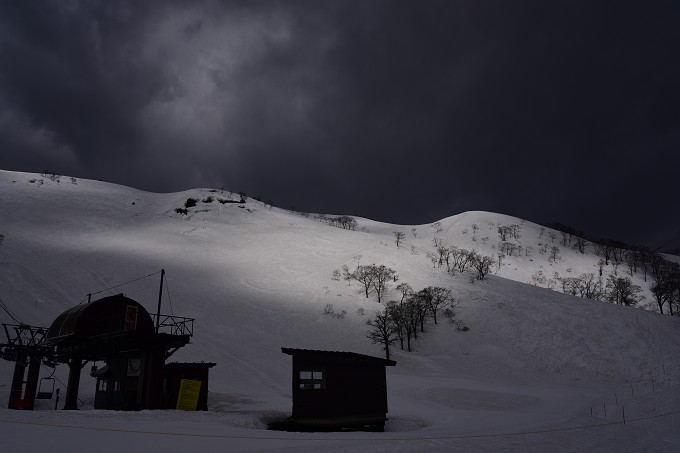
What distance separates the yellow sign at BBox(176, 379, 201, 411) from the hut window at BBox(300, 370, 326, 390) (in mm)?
7093

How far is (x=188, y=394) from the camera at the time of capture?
24875 mm

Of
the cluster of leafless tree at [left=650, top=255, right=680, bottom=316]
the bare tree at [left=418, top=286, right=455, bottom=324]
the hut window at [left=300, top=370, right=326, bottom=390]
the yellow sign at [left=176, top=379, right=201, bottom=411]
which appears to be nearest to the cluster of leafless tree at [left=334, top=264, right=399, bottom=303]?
the bare tree at [left=418, top=286, right=455, bottom=324]

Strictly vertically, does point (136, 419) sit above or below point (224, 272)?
below

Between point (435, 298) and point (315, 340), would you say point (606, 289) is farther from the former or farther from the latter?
point (315, 340)

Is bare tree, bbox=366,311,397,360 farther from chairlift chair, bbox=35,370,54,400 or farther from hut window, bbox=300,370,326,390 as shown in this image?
chairlift chair, bbox=35,370,54,400

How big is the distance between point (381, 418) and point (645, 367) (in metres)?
40.9

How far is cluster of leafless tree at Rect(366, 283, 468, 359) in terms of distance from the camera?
185ft

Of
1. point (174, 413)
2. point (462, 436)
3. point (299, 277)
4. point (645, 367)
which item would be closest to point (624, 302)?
point (645, 367)

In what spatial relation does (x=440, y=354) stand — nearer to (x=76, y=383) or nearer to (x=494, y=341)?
(x=494, y=341)

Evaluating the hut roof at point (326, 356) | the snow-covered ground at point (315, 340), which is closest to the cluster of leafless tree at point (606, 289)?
the snow-covered ground at point (315, 340)

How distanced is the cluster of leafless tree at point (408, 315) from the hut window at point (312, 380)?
97.3 feet

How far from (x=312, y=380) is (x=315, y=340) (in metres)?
31.3

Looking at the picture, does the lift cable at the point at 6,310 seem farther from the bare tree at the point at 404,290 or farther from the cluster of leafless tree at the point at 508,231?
the cluster of leafless tree at the point at 508,231

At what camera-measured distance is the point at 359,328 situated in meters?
58.8
